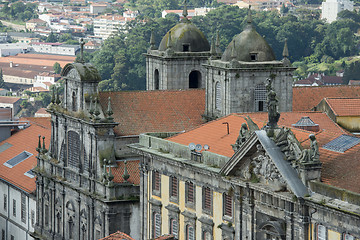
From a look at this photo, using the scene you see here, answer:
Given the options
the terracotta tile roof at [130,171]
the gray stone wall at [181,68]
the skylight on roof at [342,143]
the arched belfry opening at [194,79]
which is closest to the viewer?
the skylight on roof at [342,143]

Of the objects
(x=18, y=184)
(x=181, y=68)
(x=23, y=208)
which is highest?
(x=181, y=68)

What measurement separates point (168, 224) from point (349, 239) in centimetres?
2456

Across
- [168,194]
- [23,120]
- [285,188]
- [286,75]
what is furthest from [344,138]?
[23,120]

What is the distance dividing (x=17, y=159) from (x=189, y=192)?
1602 inches

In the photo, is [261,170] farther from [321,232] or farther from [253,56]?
[253,56]

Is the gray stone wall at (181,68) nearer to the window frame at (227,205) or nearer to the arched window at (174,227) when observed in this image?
the arched window at (174,227)

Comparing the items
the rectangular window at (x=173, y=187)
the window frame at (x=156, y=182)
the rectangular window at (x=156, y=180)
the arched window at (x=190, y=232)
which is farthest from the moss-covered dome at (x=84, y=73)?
the arched window at (x=190, y=232)

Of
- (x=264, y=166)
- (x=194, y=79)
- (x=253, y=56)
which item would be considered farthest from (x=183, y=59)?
(x=264, y=166)

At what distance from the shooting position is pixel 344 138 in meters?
86.8

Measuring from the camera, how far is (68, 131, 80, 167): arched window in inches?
4535

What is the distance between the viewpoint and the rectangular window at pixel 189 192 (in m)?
95.6

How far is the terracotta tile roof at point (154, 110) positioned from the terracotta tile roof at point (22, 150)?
58.2ft

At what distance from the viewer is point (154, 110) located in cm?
11344

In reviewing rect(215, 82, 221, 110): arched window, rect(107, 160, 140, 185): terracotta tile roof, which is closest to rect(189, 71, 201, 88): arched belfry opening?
rect(215, 82, 221, 110): arched window
